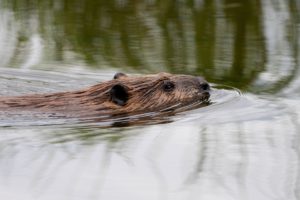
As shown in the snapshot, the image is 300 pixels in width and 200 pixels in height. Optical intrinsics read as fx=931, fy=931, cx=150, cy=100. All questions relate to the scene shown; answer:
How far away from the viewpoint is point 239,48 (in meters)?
8.96

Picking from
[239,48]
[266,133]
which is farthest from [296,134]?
[239,48]

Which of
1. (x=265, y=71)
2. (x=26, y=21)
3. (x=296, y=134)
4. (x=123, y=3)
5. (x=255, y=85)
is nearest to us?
(x=296, y=134)

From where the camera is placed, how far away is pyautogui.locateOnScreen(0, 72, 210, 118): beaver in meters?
6.36

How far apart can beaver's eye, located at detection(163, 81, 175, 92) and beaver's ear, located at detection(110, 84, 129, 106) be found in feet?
1.03

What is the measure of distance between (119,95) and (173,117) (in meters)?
0.45

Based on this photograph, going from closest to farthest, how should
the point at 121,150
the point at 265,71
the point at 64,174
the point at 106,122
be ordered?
the point at 64,174
the point at 121,150
the point at 106,122
the point at 265,71

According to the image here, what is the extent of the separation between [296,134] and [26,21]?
19.7 ft

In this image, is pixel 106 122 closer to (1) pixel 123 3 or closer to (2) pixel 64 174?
(2) pixel 64 174

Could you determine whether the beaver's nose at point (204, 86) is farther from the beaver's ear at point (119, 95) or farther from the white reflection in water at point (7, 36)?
the white reflection in water at point (7, 36)

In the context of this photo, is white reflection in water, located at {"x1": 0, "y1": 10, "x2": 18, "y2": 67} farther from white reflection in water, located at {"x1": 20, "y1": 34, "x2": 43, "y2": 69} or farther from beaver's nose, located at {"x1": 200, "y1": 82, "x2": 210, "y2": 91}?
beaver's nose, located at {"x1": 200, "y1": 82, "x2": 210, "y2": 91}

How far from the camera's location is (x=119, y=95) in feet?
21.3

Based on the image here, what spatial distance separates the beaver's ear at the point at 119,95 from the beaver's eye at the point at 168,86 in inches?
12.4

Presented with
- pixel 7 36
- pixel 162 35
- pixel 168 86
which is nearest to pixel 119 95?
pixel 168 86

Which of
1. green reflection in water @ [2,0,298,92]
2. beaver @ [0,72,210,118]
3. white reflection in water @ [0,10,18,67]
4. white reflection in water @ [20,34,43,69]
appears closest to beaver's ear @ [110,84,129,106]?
beaver @ [0,72,210,118]
